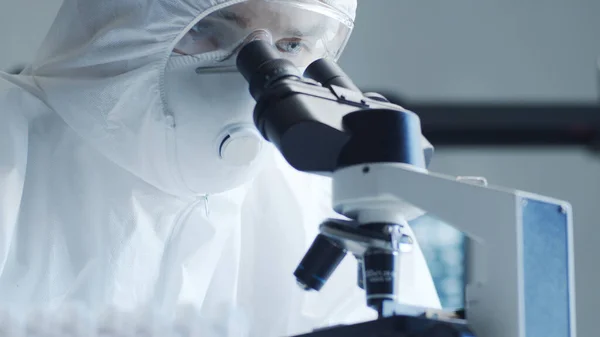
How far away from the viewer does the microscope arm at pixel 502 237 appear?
0.78 metres

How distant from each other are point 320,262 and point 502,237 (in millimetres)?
188

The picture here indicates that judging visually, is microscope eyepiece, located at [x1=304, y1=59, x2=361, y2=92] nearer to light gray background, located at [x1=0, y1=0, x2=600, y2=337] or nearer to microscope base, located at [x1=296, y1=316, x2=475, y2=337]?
microscope base, located at [x1=296, y1=316, x2=475, y2=337]

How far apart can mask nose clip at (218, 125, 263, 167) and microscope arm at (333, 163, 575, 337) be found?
1.09ft

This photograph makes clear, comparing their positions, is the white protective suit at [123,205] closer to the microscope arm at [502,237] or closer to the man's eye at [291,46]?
the man's eye at [291,46]

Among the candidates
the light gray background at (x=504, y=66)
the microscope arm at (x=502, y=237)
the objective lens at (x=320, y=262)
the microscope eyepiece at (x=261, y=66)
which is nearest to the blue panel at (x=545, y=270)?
the microscope arm at (x=502, y=237)

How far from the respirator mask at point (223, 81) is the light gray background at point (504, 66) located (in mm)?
2157

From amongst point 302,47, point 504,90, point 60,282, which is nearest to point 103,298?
point 60,282

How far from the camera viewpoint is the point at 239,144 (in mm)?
1164

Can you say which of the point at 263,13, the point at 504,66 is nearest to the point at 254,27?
the point at 263,13

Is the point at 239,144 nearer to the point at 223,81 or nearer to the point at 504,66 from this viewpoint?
the point at 223,81

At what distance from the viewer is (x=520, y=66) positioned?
3475 millimetres

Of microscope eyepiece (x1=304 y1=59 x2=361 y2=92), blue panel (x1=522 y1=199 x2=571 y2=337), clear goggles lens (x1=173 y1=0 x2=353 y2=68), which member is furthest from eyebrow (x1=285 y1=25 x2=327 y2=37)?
blue panel (x1=522 y1=199 x2=571 y2=337)

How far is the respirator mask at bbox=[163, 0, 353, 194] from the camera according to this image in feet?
3.83

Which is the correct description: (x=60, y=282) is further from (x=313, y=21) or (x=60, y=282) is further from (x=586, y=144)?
(x=586, y=144)
